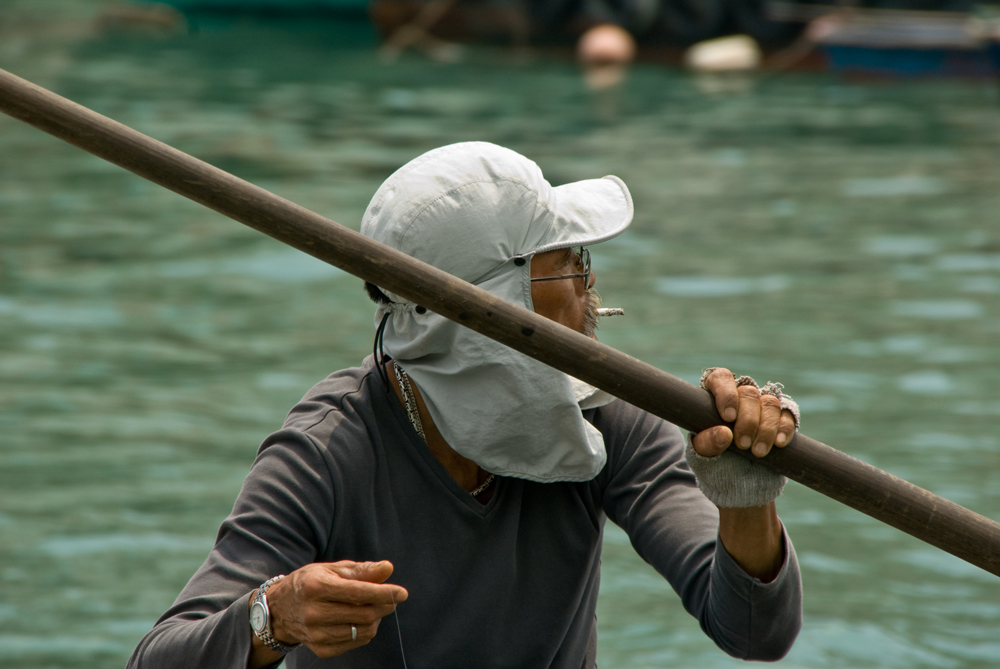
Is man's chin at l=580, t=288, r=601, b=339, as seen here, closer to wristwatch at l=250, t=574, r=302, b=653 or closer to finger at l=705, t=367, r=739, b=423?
finger at l=705, t=367, r=739, b=423

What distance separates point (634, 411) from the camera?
2250 millimetres

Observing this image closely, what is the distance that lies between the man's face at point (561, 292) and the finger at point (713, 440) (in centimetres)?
34

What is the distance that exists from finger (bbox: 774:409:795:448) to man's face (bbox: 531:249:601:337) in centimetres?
39

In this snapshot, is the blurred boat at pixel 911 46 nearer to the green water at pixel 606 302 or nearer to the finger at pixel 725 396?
the green water at pixel 606 302

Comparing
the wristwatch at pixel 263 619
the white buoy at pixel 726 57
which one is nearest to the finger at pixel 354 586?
the wristwatch at pixel 263 619

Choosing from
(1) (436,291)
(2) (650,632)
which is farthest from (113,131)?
(2) (650,632)

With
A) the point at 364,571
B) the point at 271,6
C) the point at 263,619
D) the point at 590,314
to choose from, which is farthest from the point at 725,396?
the point at 271,6

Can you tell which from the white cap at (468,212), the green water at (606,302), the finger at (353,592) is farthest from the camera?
the green water at (606,302)

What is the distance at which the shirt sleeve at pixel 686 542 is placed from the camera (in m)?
1.98

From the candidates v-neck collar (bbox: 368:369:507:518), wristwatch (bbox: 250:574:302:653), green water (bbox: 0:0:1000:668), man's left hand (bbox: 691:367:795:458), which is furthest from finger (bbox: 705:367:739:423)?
green water (bbox: 0:0:1000:668)

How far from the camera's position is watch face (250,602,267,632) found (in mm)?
1695

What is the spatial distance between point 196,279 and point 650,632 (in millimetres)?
4446

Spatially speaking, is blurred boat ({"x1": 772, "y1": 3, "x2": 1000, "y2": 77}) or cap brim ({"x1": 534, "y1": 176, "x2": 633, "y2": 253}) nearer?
cap brim ({"x1": 534, "y1": 176, "x2": 633, "y2": 253})

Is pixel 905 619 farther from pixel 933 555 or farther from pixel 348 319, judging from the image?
pixel 348 319
